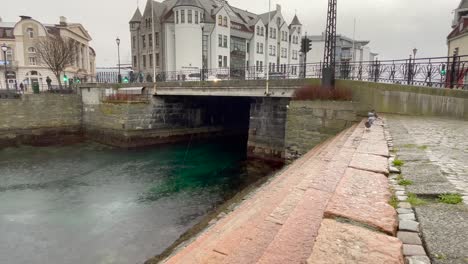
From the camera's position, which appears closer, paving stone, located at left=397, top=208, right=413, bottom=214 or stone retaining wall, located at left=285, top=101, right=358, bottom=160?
paving stone, located at left=397, top=208, right=413, bottom=214

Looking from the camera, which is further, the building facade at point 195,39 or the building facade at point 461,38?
the building facade at point 195,39

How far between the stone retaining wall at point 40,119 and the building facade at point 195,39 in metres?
11.4

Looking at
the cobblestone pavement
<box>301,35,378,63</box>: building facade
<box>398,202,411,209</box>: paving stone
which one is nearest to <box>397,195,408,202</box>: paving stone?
<box>398,202,411,209</box>: paving stone

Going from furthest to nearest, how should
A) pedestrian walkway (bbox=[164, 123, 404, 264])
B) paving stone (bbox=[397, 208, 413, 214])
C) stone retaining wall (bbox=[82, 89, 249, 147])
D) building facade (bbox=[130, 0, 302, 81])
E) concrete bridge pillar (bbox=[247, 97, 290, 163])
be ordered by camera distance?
building facade (bbox=[130, 0, 302, 81])
stone retaining wall (bbox=[82, 89, 249, 147])
concrete bridge pillar (bbox=[247, 97, 290, 163])
paving stone (bbox=[397, 208, 413, 214])
pedestrian walkway (bbox=[164, 123, 404, 264])

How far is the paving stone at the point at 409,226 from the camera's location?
8.40ft

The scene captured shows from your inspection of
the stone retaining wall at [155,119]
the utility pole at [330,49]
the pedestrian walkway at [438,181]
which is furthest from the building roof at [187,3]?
the pedestrian walkway at [438,181]

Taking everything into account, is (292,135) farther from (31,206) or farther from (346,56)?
(346,56)

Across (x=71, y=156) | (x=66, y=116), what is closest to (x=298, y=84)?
(x=71, y=156)

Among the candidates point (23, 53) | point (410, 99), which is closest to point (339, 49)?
point (410, 99)

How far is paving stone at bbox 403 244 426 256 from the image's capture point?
216 cm

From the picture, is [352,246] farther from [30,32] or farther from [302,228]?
[30,32]

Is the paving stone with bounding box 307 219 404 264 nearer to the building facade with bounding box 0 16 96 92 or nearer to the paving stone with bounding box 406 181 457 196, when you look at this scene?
the paving stone with bounding box 406 181 457 196

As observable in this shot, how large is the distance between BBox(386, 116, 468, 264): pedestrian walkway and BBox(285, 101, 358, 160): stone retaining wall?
3737 millimetres

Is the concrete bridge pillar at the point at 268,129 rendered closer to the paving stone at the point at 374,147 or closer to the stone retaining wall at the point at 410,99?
the stone retaining wall at the point at 410,99
